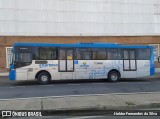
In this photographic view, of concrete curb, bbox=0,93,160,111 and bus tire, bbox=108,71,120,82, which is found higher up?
bus tire, bbox=108,71,120,82

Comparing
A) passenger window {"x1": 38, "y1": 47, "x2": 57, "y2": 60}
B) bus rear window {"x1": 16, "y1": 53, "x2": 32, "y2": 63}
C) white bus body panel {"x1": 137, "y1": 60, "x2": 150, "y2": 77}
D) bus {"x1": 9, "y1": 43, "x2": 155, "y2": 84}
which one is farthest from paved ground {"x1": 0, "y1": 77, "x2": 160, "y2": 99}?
white bus body panel {"x1": 137, "y1": 60, "x2": 150, "y2": 77}

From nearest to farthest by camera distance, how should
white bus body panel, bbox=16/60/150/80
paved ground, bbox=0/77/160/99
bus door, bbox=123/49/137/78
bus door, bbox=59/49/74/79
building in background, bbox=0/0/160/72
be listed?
paved ground, bbox=0/77/160/99, white bus body panel, bbox=16/60/150/80, bus door, bbox=59/49/74/79, bus door, bbox=123/49/137/78, building in background, bbox=0/0/160/72

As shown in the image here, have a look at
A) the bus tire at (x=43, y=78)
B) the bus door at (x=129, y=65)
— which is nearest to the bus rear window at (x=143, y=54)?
the bus door at (x=129, y=65)

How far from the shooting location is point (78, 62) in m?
20.5

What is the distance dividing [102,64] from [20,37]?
9.96 meters

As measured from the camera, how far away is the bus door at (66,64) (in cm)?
2012

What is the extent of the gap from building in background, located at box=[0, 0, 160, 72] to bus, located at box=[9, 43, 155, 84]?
7935mm

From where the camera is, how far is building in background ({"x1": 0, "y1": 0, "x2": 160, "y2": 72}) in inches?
1086

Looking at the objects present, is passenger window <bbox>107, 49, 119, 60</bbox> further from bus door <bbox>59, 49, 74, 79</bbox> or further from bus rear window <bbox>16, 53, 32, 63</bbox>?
bus rear window <bbox>16, 53, 32, 63</bbox>
